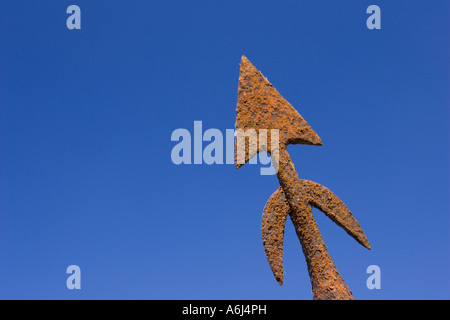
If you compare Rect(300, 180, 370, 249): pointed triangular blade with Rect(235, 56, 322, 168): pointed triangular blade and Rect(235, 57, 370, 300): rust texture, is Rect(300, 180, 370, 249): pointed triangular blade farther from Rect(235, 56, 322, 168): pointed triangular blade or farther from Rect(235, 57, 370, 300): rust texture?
Rect(235, 56, 322, 168): pointed triangular blade

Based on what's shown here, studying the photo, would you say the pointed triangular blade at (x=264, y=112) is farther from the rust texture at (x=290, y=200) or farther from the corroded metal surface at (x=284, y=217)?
the corroded metal surface at (x=284, y=217)

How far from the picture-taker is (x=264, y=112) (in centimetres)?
652

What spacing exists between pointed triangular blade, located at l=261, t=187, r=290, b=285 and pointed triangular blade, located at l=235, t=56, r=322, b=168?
64cm

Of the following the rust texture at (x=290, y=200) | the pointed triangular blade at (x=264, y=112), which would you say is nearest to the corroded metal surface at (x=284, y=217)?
the rust texture at (x=290, y=200)

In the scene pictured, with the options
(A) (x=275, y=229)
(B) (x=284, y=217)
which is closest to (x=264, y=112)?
(B) (x=284, y=217)

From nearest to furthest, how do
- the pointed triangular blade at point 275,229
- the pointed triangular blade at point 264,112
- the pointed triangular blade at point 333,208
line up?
the pointed triangular blade at point 275,229
the pointed triangular blade at point 264,112
the pointed triangular blade at point 333,208

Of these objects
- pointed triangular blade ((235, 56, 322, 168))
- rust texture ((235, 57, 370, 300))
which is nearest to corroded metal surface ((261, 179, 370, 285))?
rust texture ((235, 57, 370, 300))

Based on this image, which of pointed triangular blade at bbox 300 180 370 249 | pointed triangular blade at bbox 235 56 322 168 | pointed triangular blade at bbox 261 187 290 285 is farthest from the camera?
pointed triangular blade at bbox 300 180 370 249

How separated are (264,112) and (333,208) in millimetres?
1535

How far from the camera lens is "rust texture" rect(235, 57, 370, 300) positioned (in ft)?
20.7

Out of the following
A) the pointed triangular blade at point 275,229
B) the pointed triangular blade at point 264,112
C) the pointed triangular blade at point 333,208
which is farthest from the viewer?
the pointed triangular blade at point 333,208

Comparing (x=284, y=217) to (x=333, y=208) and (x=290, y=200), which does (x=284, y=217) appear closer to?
(x=290, y=200)

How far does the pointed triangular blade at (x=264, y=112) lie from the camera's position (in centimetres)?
643
